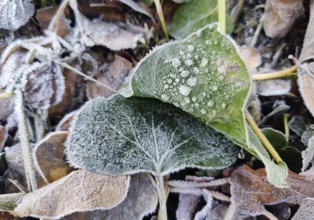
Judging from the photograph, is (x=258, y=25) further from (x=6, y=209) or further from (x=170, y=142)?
(x=6, y=209)

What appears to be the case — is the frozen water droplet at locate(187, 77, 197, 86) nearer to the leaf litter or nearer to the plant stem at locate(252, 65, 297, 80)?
the leaf litter

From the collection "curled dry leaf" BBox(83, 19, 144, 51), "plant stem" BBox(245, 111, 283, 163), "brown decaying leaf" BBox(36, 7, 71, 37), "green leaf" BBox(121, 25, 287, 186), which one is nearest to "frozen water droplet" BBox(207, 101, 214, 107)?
"green leaf" BBox(121, 25, 287, 186)

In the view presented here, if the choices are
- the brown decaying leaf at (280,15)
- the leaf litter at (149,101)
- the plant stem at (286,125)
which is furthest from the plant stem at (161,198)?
the brown decaying leaf at (280,15)

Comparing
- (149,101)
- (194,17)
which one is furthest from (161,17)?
(149,101)

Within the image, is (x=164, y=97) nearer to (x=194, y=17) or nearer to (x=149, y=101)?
(x=149, y=101)

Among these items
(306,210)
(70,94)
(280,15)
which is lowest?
(306,210)

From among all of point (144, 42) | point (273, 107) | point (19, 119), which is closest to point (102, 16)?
point (144, 42)
